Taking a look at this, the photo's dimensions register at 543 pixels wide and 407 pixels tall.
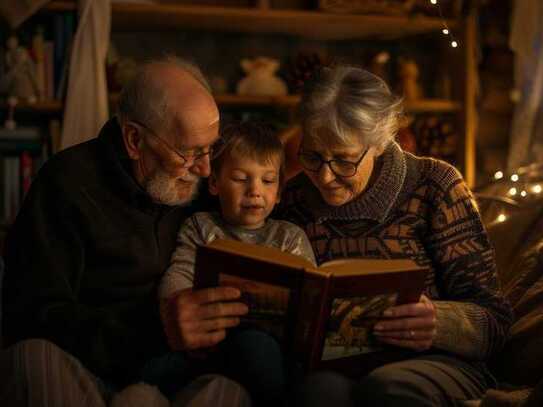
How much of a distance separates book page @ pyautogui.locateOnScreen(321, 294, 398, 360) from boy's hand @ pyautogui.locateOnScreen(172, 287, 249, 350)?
162 mm

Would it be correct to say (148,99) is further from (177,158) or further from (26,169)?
(26,169)

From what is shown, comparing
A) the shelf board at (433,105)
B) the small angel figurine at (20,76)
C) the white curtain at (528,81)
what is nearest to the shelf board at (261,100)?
the shelf board at (433,105)

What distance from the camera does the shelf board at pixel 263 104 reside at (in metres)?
3.16

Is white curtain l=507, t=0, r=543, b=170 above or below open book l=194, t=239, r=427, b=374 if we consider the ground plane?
above

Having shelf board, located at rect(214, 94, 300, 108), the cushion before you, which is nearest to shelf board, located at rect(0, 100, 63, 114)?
shelf board, located at rect(214, 94, 300, 108)

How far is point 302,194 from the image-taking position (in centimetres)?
179

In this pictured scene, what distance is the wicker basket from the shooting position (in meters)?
3.28

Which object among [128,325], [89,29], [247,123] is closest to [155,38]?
[89,29]

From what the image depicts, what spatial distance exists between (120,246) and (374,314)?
1.79ft

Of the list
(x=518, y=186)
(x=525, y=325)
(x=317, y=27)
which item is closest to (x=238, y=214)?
(x=525, y=325)

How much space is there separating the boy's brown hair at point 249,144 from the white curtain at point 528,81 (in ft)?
6.09

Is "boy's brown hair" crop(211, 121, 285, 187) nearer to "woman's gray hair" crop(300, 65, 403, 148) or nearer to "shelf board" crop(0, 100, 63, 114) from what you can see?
"woman's gray hair" crop(300, 65, 403, 148)

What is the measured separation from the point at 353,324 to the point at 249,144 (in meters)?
0.49

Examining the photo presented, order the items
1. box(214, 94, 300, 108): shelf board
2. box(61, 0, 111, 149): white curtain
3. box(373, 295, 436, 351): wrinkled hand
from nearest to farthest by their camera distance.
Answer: box(373, 295, 436, 351): wrinkled hand
box(61, 0, 111, 149): white curtain
box(214, 94, 300, 108): shelf board
